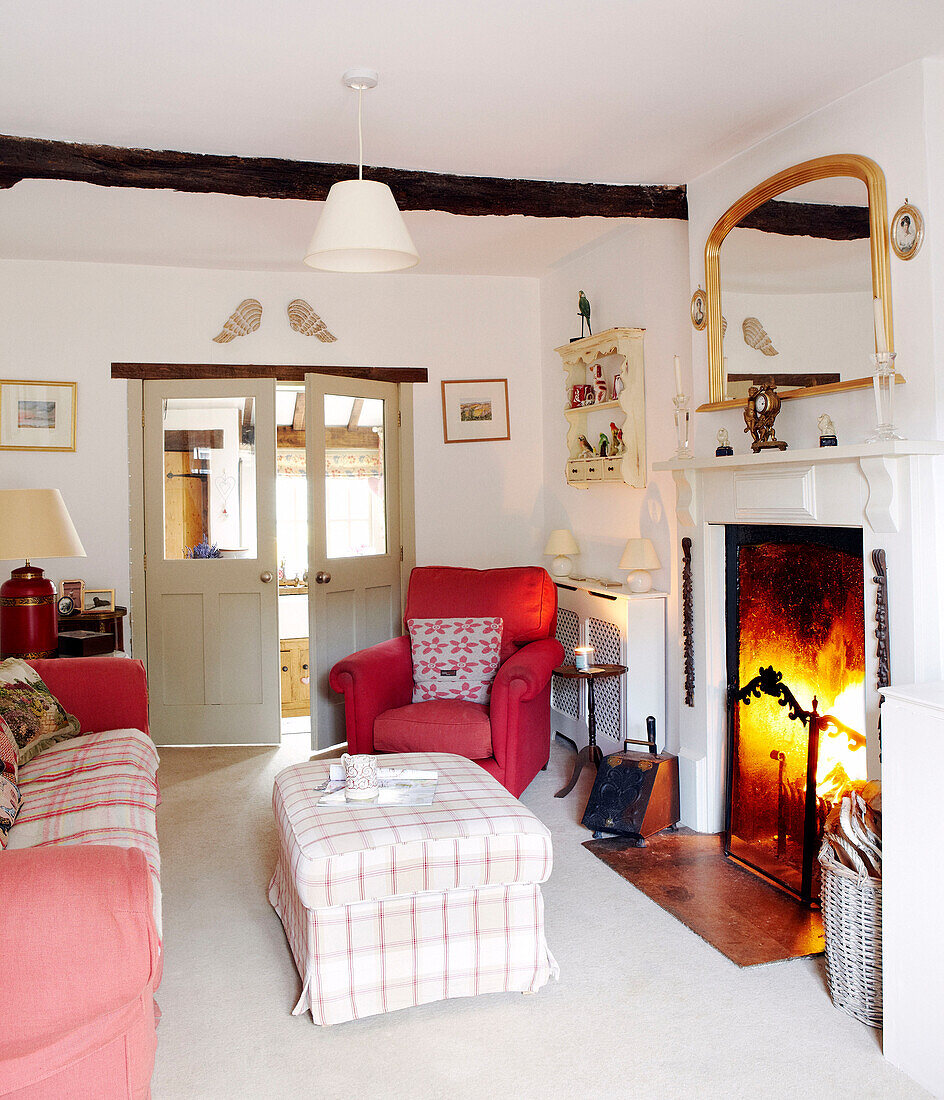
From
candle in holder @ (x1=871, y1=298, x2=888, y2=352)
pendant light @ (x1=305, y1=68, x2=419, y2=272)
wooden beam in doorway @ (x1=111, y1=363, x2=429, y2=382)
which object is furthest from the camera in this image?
wooden beam in doorway @ (x1=111, y1=363, x2=429, y2=382)

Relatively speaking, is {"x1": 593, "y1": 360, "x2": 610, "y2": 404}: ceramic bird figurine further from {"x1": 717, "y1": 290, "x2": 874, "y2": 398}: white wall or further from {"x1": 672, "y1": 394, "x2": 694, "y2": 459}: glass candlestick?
{"x1": 717, "y1": 290, "x2": 874, "y2": 398}: white wall

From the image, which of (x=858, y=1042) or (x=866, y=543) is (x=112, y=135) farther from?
(x=858, y=1042)

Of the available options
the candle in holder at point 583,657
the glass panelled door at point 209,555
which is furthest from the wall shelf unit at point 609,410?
the glass panelled door at point 209,555

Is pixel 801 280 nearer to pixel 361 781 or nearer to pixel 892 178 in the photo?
pixel 892 178

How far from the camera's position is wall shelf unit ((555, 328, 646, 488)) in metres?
4.20

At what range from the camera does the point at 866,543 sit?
8.82 feet

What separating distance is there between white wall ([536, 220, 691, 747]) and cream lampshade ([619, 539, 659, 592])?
8 cm

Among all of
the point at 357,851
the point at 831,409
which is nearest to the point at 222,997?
the point at 357,851

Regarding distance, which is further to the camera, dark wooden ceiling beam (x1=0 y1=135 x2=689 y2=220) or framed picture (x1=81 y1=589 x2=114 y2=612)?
framed picture (x1=81 y1=589 x2=114 y2=612)

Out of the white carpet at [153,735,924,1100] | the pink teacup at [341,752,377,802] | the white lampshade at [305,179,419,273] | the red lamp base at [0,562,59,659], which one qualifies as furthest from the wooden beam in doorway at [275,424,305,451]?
the pink teacup at [341,752,377,802]

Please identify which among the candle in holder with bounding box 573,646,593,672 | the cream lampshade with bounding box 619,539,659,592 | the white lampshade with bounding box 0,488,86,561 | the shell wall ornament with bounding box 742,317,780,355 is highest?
→ the shell wall ornament with bounding box 742,317,780,355

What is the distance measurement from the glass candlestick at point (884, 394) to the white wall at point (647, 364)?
4.34ft

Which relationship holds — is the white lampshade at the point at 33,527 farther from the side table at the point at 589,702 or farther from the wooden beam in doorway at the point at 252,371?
the side table at the point at 589,702

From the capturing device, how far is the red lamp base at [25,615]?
152 inches
